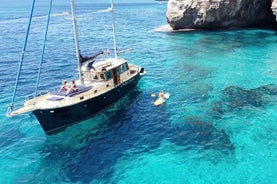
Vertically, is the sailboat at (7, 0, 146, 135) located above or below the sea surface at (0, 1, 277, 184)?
above

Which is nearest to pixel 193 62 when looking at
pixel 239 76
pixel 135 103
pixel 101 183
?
pixel 239 76

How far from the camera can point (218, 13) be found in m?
66.5

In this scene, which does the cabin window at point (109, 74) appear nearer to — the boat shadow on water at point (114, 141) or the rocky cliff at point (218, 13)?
the boat shadow on water at point (114, 141)

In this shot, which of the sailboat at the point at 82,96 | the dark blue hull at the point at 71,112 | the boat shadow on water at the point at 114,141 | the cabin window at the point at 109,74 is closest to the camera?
the boat shadow on water at the point at 114,141

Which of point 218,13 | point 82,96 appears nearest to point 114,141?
point 82,96

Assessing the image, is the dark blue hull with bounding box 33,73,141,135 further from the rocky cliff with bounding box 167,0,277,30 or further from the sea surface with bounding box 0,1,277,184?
the rocky cliff with bounding box 167,0,277,30

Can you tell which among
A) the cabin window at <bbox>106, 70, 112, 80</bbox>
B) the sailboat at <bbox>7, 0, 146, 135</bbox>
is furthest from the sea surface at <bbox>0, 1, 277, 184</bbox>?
the cabin window at <bbox>106, 70, 112, 80</bbox>

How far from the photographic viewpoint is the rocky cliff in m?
65.3

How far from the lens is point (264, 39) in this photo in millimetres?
60688

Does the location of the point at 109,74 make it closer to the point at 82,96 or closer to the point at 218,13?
the point at 82,96

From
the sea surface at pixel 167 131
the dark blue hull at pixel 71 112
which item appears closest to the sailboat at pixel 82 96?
the dark blue hull at pixel 71 112

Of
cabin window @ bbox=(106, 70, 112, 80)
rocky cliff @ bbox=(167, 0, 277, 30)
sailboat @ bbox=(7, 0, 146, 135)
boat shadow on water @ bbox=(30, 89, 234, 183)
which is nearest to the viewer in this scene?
boat shadow on water @ bbox=(30, 89, 234, 183)

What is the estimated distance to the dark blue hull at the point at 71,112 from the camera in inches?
1040

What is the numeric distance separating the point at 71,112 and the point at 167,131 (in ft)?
28.6
